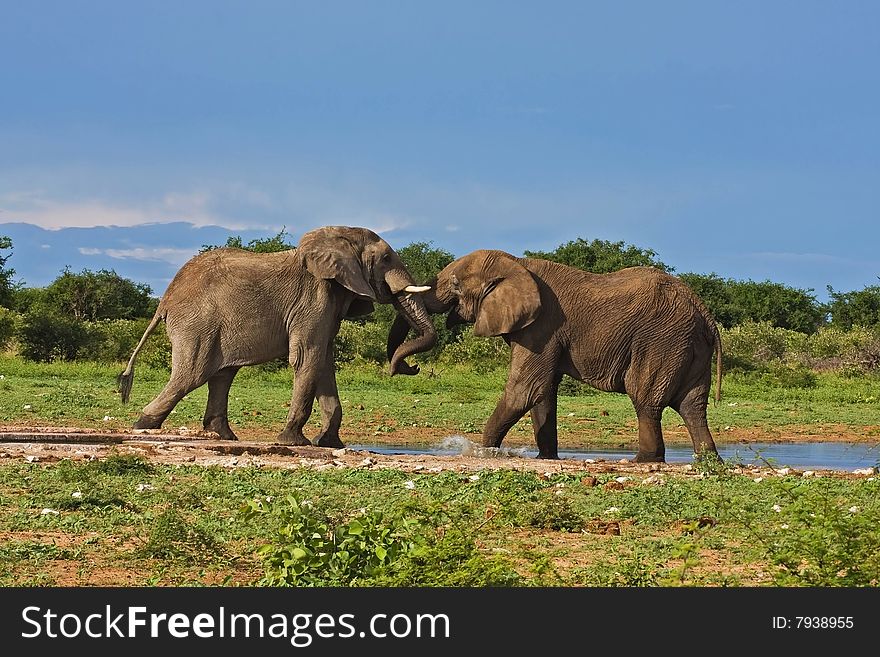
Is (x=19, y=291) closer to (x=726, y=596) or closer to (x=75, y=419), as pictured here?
(x=75, y=419)

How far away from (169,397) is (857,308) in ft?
→ 143

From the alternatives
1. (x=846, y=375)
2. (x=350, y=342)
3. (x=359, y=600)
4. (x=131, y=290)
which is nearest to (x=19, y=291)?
(x=131, y=290)

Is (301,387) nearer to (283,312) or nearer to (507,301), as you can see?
(283,312)

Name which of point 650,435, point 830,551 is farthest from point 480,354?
point 830,551

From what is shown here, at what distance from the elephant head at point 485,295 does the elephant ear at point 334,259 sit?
2.84 ft

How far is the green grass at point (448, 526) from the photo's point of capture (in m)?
7.80

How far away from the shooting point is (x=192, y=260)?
56.1 ft

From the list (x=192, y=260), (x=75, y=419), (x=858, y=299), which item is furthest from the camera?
(x=858, y=299)

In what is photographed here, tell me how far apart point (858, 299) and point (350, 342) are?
91.1ft

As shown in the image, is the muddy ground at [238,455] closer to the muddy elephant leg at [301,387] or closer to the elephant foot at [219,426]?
the elephant foot at [219,426]

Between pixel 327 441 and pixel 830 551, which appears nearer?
pixel 830 551

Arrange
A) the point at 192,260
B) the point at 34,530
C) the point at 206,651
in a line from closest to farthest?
the point at 206,651, the point at 34,530, the point at 192,260

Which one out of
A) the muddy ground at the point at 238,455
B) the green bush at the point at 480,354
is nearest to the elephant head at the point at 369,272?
the muddy ground at the point at 238,455

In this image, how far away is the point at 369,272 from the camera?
17.1 meters
